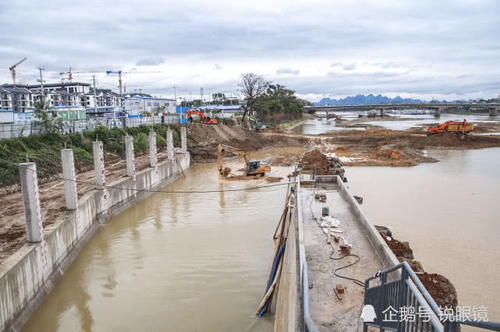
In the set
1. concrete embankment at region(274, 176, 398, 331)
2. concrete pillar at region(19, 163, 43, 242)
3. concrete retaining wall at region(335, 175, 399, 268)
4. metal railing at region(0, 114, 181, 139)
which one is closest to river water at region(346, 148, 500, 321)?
concrete retaining wall at region(335, 175, 399, 268)

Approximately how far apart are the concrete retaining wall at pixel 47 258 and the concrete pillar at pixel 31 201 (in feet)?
1.21

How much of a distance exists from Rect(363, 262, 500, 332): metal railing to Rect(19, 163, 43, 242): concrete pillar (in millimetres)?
9248

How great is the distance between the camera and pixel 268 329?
9430 mm

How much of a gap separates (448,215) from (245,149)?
96.0 feet

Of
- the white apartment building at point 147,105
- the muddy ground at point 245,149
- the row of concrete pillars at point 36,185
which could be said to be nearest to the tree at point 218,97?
the white apartment building at point 147,105

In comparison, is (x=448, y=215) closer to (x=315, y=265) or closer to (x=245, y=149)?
(x=315, y=265)

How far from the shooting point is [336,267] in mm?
9078

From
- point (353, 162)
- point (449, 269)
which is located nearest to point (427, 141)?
point (353, 162)

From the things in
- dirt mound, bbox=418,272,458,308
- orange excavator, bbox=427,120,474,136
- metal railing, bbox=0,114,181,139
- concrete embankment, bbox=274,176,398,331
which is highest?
metal railing, bbox=0,114,181,139

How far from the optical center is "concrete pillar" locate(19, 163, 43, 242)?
393 inches

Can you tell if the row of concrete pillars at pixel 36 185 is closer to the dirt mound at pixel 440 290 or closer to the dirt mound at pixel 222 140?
the dirt mound at pixel 440 290

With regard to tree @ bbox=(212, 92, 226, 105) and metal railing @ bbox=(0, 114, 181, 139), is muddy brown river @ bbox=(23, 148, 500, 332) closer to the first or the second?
metal railing @ bbox=(0, 114, 181, 139)

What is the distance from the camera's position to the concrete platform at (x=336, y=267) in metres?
7.11

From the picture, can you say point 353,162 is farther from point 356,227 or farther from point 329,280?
point 329,280
